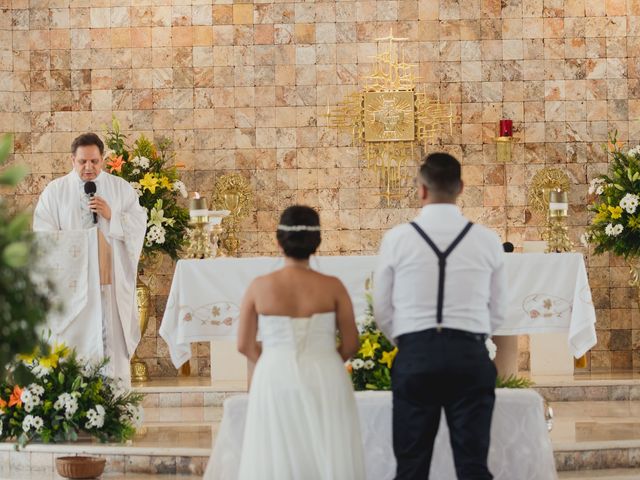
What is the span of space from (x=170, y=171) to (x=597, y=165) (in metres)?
3.54

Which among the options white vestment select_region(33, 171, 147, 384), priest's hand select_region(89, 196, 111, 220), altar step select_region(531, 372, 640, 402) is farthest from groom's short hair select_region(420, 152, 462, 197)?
altar step select_region(531, 372, 640, 402)

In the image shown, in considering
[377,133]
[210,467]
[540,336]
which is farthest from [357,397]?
[377,133]

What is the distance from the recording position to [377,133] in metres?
9.97

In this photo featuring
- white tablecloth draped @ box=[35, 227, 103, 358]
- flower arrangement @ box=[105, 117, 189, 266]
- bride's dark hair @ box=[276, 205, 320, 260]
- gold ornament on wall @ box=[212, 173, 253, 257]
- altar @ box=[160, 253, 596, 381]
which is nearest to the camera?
bride's dark hair @ box=[276, 205, 320, 260]

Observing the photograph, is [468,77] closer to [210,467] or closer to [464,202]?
[464,202]

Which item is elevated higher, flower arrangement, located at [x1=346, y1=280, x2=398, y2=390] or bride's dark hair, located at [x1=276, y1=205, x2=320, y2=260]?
bride's dark hair, located at [x1=276, y1=205, x2=320, y2=260]

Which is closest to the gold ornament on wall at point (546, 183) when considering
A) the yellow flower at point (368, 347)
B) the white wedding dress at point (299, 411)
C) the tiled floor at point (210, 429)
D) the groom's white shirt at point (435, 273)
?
the tiled floor at point (210, 429)

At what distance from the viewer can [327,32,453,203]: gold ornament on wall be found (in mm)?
9961

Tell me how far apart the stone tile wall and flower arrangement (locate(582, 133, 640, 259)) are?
75cm

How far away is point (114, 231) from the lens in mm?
7578

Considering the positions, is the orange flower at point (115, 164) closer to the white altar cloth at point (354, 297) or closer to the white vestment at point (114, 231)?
the white vestment at point (114, 231)

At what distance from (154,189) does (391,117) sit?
6.82 ft

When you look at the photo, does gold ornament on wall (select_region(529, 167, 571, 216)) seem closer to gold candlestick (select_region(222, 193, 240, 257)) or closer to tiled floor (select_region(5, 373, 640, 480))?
tiled floor (select_region(5, 373, 640, 480))

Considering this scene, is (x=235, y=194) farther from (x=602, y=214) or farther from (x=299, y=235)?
(x=299, y=235)
